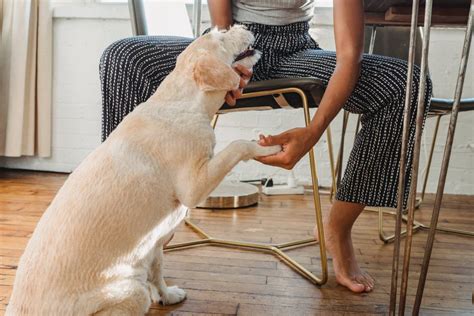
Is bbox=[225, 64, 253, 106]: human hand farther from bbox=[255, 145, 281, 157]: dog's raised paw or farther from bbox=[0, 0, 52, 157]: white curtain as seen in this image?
bbox=[0, 0, 52, 157]: white curtain

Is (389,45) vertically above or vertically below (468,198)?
above

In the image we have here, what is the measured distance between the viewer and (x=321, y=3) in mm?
3205

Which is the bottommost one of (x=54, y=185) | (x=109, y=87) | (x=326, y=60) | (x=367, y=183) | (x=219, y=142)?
(x=54, y=185)

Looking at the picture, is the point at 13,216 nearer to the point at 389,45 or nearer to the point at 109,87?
the point at 109,87

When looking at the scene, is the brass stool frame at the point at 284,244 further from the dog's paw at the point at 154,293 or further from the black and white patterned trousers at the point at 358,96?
the dog's paw at the point at 154,293

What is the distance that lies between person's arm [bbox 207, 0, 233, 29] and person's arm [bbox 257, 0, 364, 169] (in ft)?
1.32

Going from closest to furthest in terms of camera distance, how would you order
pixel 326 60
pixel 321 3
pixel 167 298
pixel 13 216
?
pixel 167 298 < pixel 326 60 < pixel 13 216 < pixel 321 3

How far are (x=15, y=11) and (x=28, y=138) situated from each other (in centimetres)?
82

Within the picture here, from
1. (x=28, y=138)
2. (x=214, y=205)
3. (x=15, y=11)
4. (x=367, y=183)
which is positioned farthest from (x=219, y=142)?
(x=367, y=183)

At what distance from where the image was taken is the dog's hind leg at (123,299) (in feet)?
3.28

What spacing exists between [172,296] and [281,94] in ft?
2.23

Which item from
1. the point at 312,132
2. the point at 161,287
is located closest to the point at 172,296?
the point at 161,287

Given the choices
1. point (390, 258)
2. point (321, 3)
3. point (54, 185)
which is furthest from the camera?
point (321, 3)

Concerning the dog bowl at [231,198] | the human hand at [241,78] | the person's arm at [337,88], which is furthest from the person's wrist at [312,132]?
the dog bowl at [231,198]
